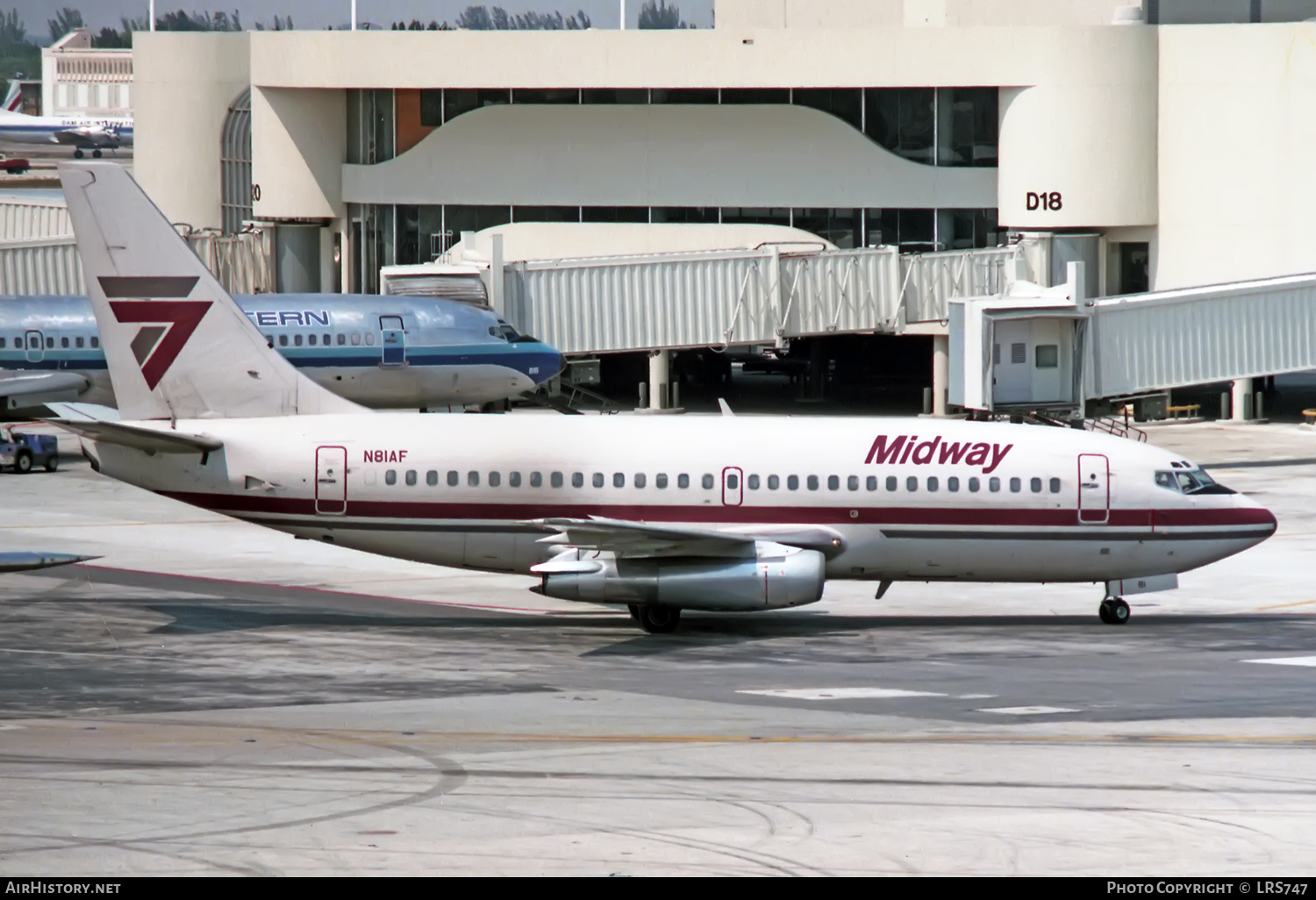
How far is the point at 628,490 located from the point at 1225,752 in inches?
531

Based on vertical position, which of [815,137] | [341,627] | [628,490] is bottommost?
[341,627]

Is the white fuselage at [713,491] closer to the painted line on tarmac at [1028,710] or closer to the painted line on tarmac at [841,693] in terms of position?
the painted line on tarmac at [841,693]

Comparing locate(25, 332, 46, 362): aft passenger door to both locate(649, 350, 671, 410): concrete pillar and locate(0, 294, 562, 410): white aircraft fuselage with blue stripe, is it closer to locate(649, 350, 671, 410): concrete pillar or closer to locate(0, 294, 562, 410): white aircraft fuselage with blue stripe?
locate(0, 294, 562, 410): white aircraft fuselage with blue stripe

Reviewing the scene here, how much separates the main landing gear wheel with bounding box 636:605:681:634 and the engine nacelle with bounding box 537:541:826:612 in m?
0.98

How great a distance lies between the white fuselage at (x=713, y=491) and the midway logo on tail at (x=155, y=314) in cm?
175

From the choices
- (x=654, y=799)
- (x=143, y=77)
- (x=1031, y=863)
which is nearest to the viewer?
(x=1031, y=863)

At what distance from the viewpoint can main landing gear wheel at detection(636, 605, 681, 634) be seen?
34688 millimetres

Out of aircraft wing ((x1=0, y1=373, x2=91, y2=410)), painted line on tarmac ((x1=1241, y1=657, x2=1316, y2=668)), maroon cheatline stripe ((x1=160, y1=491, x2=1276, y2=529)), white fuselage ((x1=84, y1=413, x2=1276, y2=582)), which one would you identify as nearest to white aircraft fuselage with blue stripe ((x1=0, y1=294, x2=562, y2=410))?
aircraft wing ((x1=0, y1=373, x2=91, y2=410))

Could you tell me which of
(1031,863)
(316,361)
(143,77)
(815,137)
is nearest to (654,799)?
(1031,863)

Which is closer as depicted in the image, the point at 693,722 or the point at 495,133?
the point at 693,722

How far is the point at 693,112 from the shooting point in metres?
74.8

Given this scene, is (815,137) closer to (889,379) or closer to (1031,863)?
(889,379)

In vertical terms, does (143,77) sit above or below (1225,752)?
above

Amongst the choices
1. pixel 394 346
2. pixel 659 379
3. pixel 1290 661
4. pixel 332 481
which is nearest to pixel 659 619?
pixel 332 481
